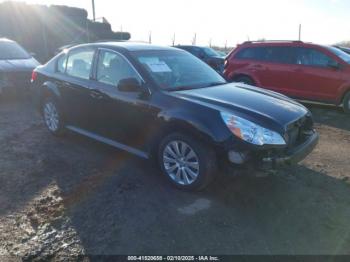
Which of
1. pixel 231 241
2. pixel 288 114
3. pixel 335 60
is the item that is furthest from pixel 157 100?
pixel 335 60

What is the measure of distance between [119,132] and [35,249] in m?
2.02

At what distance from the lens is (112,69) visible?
500 centimetres

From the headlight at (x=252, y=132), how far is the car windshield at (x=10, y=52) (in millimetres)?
8175

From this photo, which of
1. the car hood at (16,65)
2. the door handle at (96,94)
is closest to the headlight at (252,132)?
the door handle at (96,94)

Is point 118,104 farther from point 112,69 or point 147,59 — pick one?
point 147,59

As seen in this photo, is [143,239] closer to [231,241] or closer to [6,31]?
[231,241]

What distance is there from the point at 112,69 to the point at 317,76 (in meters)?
5.95

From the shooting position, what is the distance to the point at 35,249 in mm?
3213

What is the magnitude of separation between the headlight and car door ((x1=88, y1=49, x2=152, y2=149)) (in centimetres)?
110

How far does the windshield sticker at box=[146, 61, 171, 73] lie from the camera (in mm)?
4679

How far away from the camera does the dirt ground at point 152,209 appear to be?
326 cm

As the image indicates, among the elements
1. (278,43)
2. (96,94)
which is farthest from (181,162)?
(278,43)

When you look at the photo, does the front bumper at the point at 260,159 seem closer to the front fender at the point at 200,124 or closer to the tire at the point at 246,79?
the front fender at the point at 200,124

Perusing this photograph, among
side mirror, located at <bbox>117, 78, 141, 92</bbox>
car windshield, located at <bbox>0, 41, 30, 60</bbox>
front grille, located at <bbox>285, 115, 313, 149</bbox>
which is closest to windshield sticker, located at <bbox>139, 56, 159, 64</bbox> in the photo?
side mirror, located at <bbox>117, 78, 141, 92</bbox>
